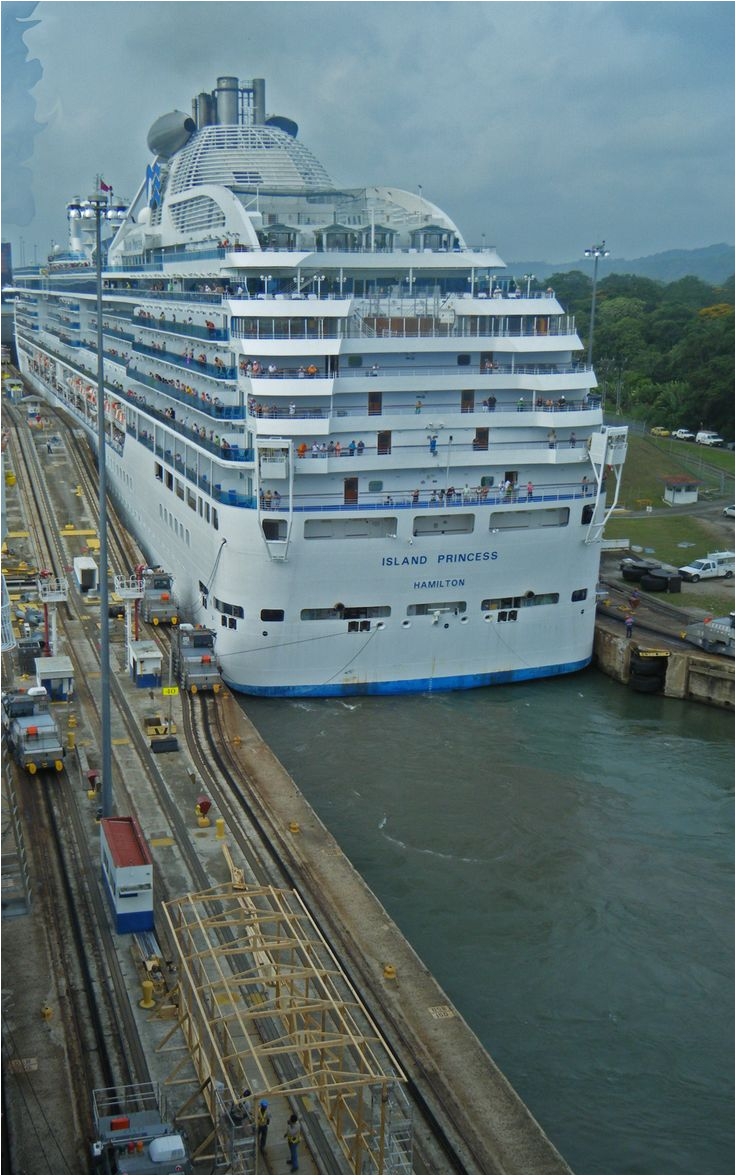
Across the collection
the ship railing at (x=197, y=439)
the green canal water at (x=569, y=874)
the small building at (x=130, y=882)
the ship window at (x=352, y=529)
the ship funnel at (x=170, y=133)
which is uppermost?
the ship funnel at (x=170, y=133)

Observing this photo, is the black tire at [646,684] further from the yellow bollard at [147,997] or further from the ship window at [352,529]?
the yellow bollard at [147,997]

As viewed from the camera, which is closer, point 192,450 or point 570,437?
point 570,437

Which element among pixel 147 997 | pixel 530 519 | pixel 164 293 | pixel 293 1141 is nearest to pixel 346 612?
pixel 530 519

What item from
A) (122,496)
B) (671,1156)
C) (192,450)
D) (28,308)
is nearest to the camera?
(671,1156)

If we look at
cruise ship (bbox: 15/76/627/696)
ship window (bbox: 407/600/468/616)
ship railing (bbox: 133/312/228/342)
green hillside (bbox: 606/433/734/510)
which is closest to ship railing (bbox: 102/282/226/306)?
cruise ship (bbox: 15/76/627/696)

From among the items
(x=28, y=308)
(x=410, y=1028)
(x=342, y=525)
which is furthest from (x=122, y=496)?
(x=28, y=308)

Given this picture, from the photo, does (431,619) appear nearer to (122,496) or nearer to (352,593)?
(352,593)

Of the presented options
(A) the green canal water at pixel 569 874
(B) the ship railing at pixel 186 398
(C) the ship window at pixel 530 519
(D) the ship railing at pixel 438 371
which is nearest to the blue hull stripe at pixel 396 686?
(A) the green canal water at pixel 569 874
